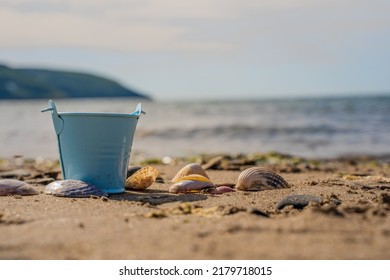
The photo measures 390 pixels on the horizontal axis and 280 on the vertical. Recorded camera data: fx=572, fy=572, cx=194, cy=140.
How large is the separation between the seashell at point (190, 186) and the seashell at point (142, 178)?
36cm

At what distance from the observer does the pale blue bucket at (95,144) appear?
5109mm

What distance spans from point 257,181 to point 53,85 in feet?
260

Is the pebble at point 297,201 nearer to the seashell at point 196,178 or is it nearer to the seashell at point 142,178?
the seashell at point 196,178

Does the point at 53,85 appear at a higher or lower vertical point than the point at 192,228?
higher

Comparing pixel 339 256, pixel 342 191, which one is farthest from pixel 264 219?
pixel 342 191

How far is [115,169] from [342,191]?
2050 millimetres

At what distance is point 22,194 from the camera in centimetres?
505

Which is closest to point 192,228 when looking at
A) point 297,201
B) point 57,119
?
point 297,201

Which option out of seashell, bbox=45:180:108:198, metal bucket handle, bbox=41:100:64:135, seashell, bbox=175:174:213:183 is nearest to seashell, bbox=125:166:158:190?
seashell, bbox=175:174:213:183

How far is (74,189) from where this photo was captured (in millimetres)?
4816

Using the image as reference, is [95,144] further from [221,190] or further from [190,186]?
[221,190]

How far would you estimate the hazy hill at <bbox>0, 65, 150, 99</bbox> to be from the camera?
2857 inches

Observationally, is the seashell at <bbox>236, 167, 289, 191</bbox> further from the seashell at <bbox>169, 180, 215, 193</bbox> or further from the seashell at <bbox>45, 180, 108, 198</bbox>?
the seashell at <bbox>45, 180, 108, 198</bbox>

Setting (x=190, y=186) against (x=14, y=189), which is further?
(x=190, y=186)
